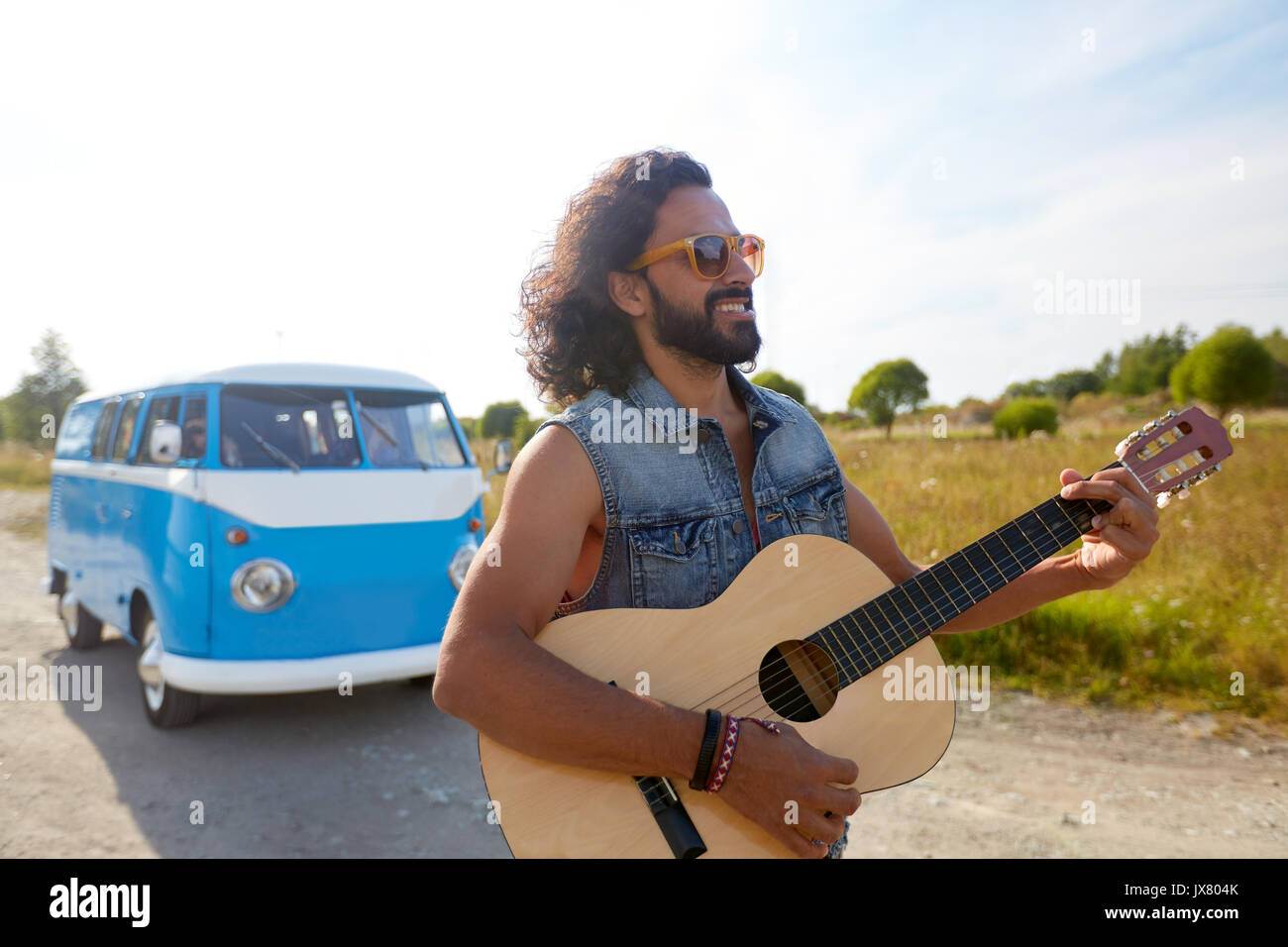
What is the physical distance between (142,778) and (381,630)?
1.42 meters

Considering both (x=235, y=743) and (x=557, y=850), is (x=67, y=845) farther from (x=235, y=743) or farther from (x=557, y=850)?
(x=557, y=850)

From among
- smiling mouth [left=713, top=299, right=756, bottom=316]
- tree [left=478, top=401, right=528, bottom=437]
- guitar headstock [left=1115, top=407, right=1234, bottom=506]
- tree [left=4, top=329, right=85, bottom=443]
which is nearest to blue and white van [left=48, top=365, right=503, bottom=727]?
smiling mouth [left=713, top=299, right=756, bottom=316]

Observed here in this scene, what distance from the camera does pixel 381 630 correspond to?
4.97 m

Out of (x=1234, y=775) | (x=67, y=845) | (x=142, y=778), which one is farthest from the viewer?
(x=142, y=778)

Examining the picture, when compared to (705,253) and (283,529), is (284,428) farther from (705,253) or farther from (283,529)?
(705,253)

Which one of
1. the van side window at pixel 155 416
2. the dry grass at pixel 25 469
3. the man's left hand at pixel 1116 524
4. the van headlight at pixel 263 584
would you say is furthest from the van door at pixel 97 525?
the dry grass at pixel 25 469

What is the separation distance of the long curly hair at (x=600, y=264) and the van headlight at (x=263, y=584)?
3.29 metres

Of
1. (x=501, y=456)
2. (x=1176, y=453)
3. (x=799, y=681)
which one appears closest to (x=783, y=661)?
(x=799, y=681)

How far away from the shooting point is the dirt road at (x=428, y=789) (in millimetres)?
3412

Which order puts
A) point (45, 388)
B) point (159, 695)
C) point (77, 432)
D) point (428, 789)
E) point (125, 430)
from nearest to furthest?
1. point (428, 789)
2. point (159, 695)
3. point (125, 430)
4. point (77, 432)
5. point (45, 388)

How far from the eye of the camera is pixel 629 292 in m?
1.95

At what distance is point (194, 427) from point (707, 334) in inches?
172

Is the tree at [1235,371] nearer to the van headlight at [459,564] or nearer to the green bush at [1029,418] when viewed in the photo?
the green bush at [1029,418]
